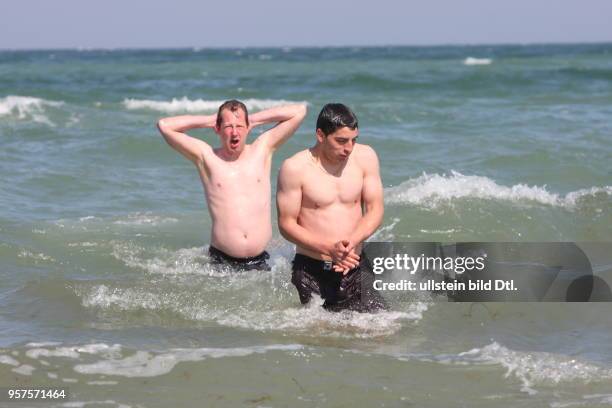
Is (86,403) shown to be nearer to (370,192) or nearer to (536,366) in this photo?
(370,192)

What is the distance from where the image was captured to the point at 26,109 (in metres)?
20.0

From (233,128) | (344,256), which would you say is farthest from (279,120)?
(344,256)

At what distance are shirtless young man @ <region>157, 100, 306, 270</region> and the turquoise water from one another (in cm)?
22

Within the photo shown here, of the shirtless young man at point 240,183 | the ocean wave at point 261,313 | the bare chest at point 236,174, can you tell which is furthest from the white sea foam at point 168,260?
the bare chest at point 236,174

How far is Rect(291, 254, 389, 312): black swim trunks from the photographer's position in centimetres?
558

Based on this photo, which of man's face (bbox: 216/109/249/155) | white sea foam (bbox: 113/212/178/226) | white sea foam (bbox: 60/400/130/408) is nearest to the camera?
white sea foam (bbox: 60/400/130/408)

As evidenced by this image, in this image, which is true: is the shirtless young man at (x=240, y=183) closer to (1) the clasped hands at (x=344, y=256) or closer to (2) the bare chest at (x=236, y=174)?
(2) the bare chest at (x=236, y=174)

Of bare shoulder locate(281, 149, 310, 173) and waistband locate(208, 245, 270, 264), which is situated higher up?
bare shoulder locate(281, 149, 310, 173)

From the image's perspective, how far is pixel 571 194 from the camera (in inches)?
405

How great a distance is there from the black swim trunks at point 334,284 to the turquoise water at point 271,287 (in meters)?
0.09

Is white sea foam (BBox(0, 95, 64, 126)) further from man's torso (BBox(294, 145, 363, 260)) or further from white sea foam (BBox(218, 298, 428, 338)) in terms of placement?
man's torso (BBox(294, 145, 363, 260))

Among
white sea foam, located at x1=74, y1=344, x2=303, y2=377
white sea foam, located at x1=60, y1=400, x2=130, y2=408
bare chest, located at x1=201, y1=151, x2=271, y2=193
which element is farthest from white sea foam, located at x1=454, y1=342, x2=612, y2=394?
bare chest, located at x1=201, y1=151, x2=271, y2=193

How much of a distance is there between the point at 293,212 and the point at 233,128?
1.34 m

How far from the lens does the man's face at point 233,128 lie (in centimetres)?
647
